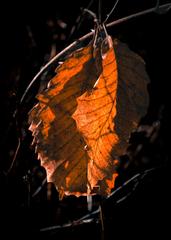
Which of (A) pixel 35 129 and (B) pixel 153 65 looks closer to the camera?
(A) pixel 35 129

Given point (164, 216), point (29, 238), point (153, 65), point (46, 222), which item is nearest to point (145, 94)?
point (29, 238)

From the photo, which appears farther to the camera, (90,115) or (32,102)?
(32,102)

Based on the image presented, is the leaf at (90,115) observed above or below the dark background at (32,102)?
above

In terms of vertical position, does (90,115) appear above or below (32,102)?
above

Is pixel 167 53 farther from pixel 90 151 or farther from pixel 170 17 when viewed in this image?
pixel 90 151
